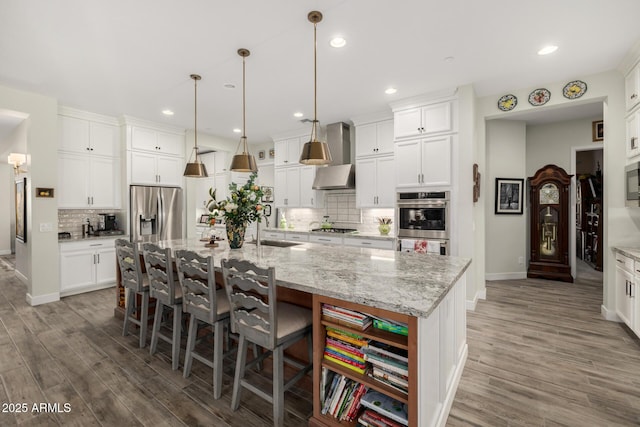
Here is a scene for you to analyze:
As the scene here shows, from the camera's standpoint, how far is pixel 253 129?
19.3ft

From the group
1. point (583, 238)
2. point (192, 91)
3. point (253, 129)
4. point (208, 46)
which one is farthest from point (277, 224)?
point (583, 238)

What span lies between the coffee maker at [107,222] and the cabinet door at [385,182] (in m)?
4.60

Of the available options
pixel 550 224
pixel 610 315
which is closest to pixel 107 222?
pixel 610 315

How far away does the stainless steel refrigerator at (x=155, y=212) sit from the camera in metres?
5.11

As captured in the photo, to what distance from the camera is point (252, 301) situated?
1.79m

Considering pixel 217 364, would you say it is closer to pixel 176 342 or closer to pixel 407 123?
pixel 176 342

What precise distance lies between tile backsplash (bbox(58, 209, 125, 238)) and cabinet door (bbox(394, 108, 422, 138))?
4875 millimetres

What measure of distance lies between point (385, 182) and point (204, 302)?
338cm

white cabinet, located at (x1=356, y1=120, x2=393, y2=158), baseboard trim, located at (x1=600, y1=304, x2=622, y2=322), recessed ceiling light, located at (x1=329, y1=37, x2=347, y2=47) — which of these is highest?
recessed ceiling light, located at (x1=329, y1=37, x2=347, y2=47)

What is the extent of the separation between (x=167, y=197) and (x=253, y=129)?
2083mm

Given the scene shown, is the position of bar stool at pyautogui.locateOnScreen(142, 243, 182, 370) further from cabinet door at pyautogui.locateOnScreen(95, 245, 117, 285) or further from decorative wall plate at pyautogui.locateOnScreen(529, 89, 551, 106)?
decorative wall plate at pyautogui.locateOnScreen(529, 89, 551, 106)

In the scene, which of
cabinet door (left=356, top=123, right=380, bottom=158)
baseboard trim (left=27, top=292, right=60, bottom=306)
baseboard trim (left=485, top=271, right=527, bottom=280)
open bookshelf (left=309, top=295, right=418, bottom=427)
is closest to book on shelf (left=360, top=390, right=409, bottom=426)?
open bookshelf (left=309, top=295, right=418, bottom=427)

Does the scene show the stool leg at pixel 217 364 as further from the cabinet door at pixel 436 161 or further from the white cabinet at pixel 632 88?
the white cabinet at pixel 632 88

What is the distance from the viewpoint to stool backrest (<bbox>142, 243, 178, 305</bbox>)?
246cm
